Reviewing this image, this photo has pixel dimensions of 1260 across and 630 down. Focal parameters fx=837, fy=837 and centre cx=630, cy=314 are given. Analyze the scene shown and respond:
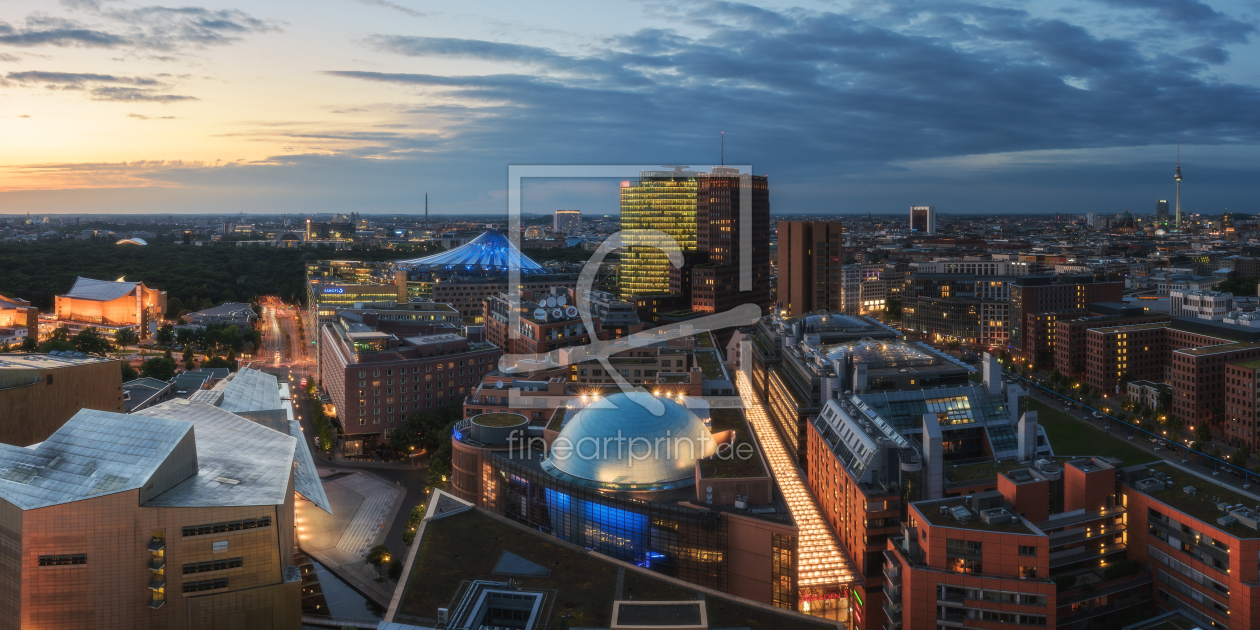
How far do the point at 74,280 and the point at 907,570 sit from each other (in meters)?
122

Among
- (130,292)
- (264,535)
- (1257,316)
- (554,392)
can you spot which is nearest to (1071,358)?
(1257,316)

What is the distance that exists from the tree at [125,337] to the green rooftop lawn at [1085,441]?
8547 centimetres

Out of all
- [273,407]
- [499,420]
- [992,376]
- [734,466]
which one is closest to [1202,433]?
[992,376]

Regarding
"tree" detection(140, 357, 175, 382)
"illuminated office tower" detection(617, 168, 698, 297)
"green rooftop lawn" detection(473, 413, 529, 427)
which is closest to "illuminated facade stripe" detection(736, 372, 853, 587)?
"green rooftop lawn" detection(473, 413, 529, 427)

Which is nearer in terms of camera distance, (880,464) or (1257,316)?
(880,464)

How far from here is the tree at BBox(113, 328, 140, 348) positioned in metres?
87.0

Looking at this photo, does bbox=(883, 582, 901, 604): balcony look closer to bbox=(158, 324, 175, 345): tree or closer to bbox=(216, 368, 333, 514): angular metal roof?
bbox=(216, 368, 333, 514): angular metal roof

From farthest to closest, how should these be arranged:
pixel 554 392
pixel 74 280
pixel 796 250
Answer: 1. pixel 74 280
2. pixel 796 250
3. pixel 554 392

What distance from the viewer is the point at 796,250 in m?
89.6

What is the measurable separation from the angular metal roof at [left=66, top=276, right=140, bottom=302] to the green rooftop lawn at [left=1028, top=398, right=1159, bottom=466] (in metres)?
94.8

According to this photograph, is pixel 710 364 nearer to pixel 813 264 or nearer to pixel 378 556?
pixel 378 556

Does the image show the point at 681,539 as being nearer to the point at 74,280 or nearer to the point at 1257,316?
the point at 1257,316

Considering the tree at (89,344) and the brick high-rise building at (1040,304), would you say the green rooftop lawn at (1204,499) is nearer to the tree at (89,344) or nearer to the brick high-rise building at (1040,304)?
the brick high-rise building at (1040,304)

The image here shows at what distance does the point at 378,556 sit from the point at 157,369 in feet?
145
